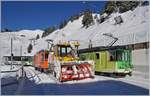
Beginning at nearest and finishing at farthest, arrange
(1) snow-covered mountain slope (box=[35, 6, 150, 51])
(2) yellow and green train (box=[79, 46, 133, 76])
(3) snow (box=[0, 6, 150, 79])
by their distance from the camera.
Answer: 1. (2) yellow and green train (box=[79, 46, 133, 76])
2. (1) snow-covered mountain slope (box=[35, 6, 150, 51])
3. (3) snow (box=[0, 6, 150, 79])

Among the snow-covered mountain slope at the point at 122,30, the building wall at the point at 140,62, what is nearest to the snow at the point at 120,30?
the snow-covered mountain slope at the point at 122,30

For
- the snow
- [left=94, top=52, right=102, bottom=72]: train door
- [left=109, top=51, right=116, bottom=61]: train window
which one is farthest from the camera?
the snow

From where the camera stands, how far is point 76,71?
26.5 metres

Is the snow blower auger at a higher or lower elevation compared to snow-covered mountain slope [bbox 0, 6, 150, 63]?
lower

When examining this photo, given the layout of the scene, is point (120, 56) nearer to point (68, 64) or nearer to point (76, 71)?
point (76, 71)

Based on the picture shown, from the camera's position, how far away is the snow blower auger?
2592 cm

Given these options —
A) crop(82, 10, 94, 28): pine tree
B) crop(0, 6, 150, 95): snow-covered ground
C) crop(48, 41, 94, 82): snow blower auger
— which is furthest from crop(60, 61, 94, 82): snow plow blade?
crop(82, 10, 94, 28): pine tree

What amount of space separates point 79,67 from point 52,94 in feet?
26.4

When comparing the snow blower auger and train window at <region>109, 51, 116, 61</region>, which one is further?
train window at <region>109, 51, 116, 61</region>

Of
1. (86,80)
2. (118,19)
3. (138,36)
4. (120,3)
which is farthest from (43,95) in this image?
(120,3)

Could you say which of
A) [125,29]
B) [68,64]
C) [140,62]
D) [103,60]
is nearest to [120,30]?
[125,29]

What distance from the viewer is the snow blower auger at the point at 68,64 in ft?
85.0

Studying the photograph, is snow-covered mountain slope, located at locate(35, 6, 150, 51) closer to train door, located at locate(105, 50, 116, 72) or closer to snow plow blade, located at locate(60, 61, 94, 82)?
train door, located at locate(105, 50, 116, 72)

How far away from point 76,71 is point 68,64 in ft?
2.65
